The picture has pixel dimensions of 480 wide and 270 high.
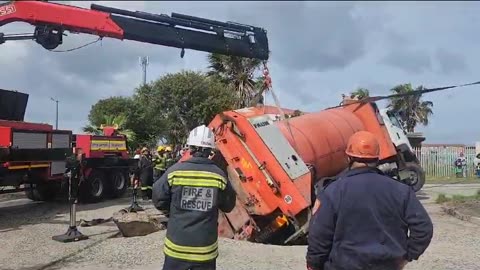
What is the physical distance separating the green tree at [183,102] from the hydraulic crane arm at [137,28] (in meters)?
20.4

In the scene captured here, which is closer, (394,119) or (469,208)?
(469,208)

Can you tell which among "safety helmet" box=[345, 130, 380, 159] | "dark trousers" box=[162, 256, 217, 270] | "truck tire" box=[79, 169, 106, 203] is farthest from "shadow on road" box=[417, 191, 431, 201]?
"safety helmet" box=[345, 130, 380, 159]

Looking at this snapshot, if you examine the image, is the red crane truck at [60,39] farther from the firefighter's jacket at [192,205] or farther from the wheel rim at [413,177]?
the firefighter's jacket at [192,205]

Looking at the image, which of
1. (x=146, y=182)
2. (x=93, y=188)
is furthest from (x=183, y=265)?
(x=146, y=182)

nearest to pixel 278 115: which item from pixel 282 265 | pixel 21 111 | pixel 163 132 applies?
pixel 282 265

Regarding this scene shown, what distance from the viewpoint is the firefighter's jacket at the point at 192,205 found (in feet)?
14.5

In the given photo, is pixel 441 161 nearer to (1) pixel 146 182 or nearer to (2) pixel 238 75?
(2) pixel 238 75

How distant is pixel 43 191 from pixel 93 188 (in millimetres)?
1351

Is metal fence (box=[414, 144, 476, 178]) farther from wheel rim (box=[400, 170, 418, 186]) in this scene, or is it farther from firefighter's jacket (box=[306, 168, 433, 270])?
firefighter's jacket (box=[306, 168, 433, 270])

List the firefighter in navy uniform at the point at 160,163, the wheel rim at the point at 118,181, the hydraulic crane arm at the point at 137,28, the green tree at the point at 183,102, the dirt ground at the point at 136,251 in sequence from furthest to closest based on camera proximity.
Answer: the green tree at the point at 183,102
the wheel rim at the point at 118,181
the firefighter in navy uniform at the point at 160,163
the hydraulic crane arm at the point at 137,28
the dirt ground at the point at 136,251

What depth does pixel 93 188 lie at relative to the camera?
16438 mm

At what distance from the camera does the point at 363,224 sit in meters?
3.49

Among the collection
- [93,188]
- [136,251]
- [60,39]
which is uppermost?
[60,39]

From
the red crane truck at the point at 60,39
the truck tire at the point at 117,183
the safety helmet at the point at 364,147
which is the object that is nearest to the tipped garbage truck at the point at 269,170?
the red crane truck at the point at 60,39
